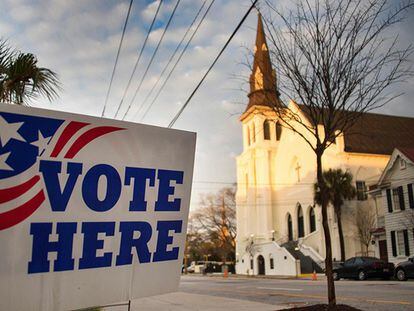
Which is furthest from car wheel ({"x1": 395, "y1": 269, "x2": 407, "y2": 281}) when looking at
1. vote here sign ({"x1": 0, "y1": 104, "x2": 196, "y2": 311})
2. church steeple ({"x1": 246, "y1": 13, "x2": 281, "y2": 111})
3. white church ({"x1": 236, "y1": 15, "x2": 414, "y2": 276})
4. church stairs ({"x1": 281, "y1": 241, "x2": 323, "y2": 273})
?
church stairs ({"x1": 281, "y1": 241, "x2": 323, "y2": 273})

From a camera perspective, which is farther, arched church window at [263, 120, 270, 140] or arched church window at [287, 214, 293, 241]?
A: arched church window at [263, 120, 270, 140]

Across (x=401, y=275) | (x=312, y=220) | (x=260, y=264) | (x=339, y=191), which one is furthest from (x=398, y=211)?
(x=260, y=264)

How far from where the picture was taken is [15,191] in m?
4.52

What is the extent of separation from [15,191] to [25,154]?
37 cm

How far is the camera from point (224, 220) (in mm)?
76500

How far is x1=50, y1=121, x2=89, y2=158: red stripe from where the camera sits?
480 centimetres

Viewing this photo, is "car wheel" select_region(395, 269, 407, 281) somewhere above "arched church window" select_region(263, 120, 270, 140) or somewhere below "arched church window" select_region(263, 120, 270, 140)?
below

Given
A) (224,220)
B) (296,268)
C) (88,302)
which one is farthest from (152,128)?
(224,220)

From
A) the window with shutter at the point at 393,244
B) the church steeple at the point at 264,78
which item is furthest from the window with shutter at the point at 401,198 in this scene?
Answer: the church steeple at the point at 264,78

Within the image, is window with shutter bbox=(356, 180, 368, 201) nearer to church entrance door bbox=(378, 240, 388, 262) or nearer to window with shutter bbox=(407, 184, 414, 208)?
church entrance door bbox=(378, 240, 388, 262)

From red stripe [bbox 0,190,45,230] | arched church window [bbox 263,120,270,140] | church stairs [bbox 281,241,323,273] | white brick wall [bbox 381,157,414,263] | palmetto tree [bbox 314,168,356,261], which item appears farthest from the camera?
arched church window [bbox 263,120,270,140]

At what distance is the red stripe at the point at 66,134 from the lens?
480cm

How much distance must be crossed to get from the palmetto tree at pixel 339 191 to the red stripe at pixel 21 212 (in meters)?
37.7

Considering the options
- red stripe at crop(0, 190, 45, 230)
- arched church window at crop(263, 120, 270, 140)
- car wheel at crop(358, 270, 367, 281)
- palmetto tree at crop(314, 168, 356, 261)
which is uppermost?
arched church window at crop(263, 120, 270, 140)
